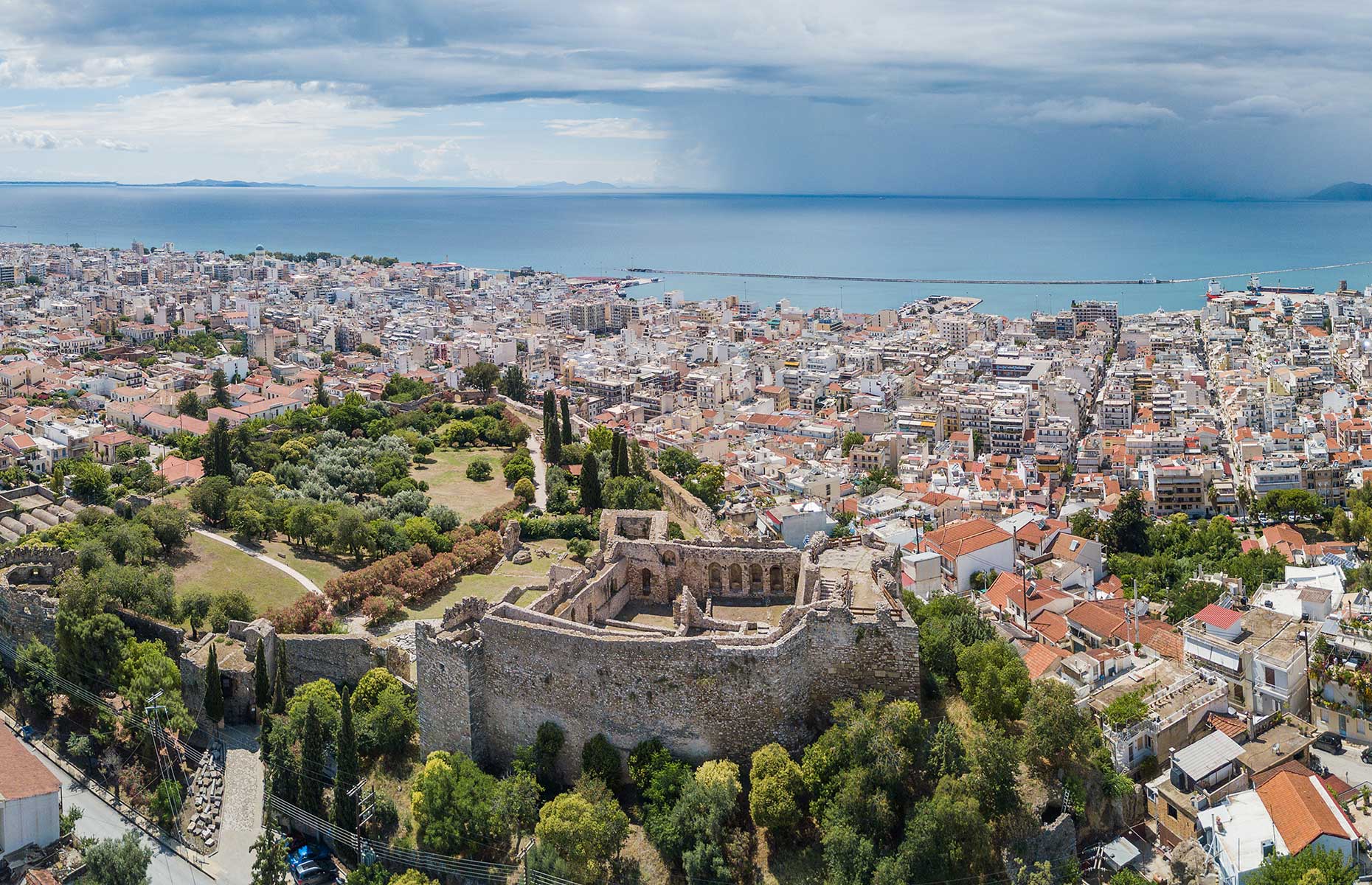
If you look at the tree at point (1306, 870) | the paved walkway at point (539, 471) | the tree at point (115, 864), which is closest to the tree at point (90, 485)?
the paved walkway at point (539, 471)

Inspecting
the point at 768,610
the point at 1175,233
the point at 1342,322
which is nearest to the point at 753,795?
the point at 768,610

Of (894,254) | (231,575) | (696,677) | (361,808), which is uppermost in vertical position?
(894,254)

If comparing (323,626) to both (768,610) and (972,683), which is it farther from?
(972,683)

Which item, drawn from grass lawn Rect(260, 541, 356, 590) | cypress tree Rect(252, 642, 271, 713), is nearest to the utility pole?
cypress tree Rect(252, 642, 271, 713)

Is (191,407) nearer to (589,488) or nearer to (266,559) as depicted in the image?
(266,559)

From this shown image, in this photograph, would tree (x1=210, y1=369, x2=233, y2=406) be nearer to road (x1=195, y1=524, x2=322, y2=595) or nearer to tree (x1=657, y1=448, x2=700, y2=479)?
tree (x1=657, y1=448, x2=700, y2=479)

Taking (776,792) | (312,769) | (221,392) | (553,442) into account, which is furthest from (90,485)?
(776,792)
